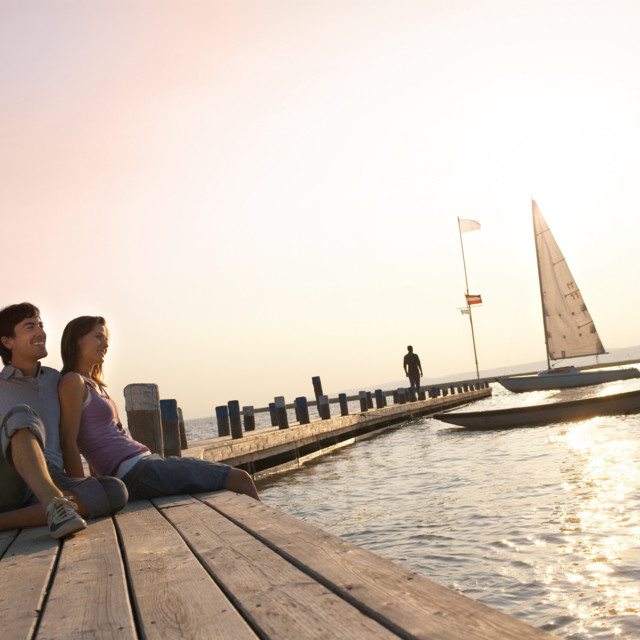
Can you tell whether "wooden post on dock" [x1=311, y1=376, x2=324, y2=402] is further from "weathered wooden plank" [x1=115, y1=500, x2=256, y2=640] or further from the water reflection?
"weathered wooden plank" [x1=115, y1=500, x2=256, y2=640]

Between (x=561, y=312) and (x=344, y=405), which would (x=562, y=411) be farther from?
(x=561, y=312)

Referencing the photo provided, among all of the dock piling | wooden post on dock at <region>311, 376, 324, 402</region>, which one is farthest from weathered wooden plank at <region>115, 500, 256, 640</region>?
the dock piling

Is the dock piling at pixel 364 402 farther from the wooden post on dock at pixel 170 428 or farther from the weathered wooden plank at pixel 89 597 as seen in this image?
the weathered wooden plank at pixel 89 597

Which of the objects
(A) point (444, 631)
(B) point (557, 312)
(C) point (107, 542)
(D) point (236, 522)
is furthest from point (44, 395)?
(B) point (557, 312)

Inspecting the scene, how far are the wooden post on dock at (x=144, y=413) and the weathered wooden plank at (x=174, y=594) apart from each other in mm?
3432

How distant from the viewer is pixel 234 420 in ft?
44.2

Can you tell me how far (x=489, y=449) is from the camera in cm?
1282

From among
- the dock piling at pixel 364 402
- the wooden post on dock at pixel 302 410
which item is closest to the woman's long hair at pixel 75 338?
the wooden post on dock at pixel 302 410

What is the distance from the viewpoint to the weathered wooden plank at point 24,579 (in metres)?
2.14

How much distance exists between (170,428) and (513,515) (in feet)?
13.9

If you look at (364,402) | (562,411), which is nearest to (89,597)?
(562,411)

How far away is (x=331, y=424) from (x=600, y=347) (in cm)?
2357

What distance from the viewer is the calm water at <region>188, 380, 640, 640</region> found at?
4359mm

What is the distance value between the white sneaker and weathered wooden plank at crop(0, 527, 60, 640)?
0.06 meters
